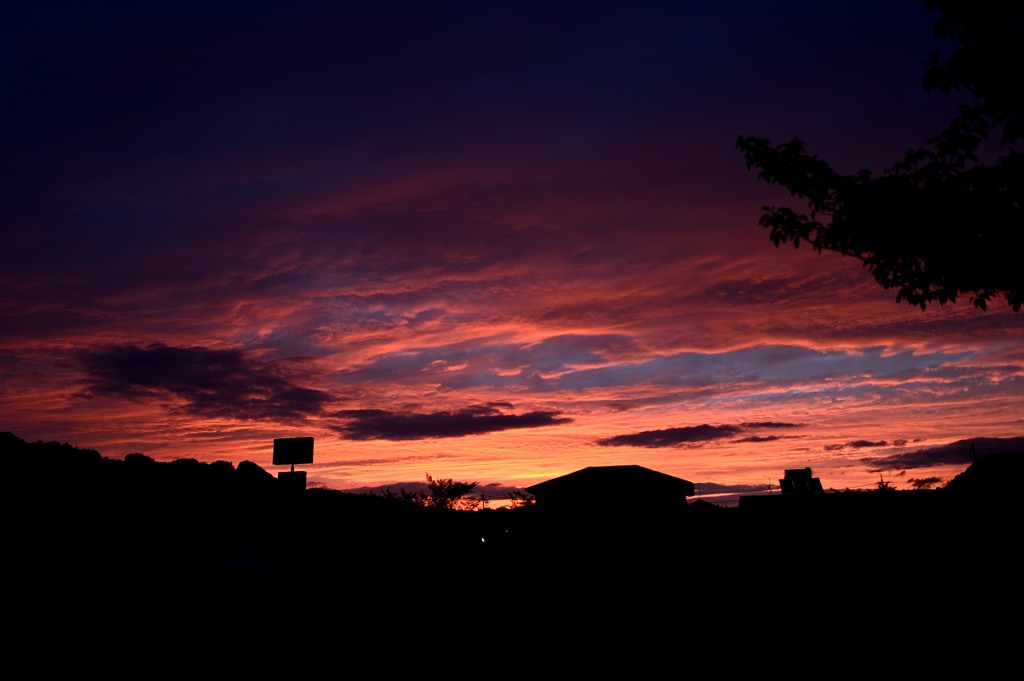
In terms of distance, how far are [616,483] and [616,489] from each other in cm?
42

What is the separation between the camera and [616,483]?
44.2 meters

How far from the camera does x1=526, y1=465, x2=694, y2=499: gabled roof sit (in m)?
Result: 43.8

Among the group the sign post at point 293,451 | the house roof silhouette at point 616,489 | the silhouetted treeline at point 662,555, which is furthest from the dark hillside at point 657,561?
the house roof silhouette at point 616,489

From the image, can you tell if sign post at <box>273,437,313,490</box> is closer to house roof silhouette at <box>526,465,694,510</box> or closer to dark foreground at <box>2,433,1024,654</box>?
dark foreground at <box>2,433,1024,654</box>

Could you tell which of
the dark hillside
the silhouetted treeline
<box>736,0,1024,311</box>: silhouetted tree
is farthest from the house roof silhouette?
<box>736,0,1024,311</box>: silhouetted tree

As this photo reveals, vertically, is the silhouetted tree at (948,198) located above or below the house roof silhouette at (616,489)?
above

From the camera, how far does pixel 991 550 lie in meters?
12.9

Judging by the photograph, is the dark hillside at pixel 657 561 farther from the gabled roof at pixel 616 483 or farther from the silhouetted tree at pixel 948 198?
the gabled roof at pixel 616 483

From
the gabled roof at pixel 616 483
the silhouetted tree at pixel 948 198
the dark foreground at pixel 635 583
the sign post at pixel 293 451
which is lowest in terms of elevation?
the dark foreground at pixel 635 583

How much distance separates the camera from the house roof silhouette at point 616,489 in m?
43.2

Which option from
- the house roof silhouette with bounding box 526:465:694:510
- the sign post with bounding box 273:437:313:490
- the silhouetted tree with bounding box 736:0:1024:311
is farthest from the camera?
the house roof silhouette with bounding box 526:465:694:510

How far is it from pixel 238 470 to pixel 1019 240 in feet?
127

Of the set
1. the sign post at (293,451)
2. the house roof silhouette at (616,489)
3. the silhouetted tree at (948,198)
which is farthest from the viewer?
the house roof silhouette at (616,489)

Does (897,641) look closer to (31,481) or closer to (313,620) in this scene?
(313,620)
